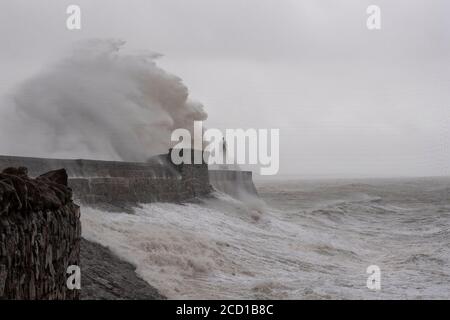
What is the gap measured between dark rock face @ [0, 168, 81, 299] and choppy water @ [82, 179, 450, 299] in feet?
8.76

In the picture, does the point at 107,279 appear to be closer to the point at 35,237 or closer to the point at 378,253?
the point at 35,237

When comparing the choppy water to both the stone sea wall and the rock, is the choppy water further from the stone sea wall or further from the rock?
the rock

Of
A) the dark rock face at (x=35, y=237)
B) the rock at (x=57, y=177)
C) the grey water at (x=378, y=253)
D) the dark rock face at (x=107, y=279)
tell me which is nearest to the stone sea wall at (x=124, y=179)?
the dark rock face at (x=107, y=279)

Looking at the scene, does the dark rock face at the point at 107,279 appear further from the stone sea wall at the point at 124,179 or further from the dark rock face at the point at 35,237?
the stone sea wall at the point at 124,179

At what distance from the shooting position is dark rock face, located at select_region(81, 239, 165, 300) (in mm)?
6804

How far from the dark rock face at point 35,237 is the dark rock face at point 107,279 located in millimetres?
1055

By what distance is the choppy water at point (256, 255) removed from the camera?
8.86m

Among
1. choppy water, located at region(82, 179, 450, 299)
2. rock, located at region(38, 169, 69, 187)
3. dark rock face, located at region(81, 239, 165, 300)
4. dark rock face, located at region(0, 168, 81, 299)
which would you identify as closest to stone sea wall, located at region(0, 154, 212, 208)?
choppy water, located at region(82, 179, 450, 299)

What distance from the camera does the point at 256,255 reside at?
1173cm

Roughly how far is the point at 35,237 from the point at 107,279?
2.91 meters

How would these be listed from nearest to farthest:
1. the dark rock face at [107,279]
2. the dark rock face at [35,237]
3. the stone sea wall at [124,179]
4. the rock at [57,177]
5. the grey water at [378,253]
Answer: the dark rock face at [35,237]
the rock at [57,177]
the dark rock face at [107,279]
the grey water at [378,253]
the stone sea wall at [124,179]

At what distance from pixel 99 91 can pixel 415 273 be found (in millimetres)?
12664
